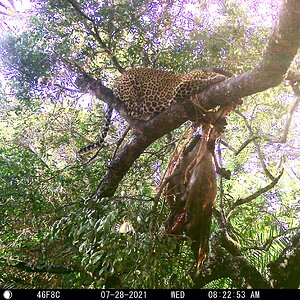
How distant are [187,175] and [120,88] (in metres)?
1.58

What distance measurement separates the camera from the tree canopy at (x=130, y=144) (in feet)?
9.58

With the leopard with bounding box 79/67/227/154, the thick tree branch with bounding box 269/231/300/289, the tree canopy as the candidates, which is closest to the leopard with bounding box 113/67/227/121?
the leopard with bounding box 79/67/227/154

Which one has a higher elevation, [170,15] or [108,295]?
[170,15]

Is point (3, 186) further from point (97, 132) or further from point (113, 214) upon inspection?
point (97, 132)

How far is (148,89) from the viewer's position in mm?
4844

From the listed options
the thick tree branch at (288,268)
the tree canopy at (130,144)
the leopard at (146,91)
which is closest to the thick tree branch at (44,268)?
the tree canopy at (130,144)

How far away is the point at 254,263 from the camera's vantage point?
12.0ft

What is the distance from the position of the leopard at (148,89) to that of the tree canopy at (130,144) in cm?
16

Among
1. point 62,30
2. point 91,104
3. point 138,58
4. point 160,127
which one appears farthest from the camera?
point 91,104

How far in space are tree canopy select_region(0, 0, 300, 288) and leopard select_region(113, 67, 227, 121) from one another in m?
0.16

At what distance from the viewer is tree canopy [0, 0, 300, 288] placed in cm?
292

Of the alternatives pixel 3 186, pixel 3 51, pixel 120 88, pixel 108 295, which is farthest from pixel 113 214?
pixel 3 51

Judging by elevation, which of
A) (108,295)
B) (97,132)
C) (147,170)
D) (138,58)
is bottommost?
(108,295)

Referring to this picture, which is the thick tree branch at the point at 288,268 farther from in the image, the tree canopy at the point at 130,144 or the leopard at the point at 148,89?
the leopard at the point at 148,89
